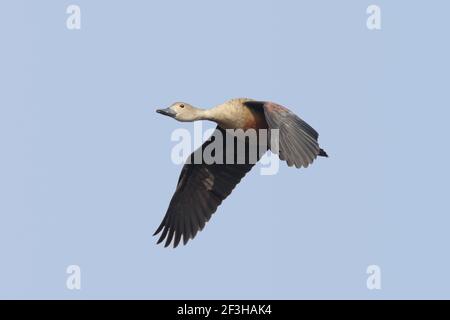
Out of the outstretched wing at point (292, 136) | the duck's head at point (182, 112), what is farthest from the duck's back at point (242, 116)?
the outstretched wing at point (292, 136)

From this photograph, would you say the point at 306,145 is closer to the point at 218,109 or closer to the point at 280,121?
the point at 280,121

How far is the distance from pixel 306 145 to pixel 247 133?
172 cm

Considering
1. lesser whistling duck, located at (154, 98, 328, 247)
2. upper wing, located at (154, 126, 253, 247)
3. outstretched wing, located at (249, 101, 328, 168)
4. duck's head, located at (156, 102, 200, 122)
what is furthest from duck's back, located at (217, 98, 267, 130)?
upper wing, located at (154, 126, 253, 247)

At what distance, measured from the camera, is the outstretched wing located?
45.7 ft

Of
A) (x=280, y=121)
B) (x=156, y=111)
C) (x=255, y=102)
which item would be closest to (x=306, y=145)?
(x=280, y=121)

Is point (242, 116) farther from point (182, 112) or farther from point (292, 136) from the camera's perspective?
point (292, 136)

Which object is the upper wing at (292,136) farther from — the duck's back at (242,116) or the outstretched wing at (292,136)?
the duck's back at (242,116)

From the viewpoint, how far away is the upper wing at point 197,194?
1664cm

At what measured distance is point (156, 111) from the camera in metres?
15.6

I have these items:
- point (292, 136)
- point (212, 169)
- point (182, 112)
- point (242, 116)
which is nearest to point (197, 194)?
point (212, 169)

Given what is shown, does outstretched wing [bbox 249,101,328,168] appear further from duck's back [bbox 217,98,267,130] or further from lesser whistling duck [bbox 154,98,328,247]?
duck's back [bbox 217,98,267,130]

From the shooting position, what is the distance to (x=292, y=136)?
563 inches

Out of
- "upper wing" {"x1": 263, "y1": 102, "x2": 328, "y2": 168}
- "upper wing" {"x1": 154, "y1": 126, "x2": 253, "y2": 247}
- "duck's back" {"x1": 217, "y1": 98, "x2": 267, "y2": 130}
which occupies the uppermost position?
"duck's back" {"x1": 217, "y1": 98, "x2": 267, "y2": 130}

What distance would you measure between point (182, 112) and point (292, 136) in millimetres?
2224
